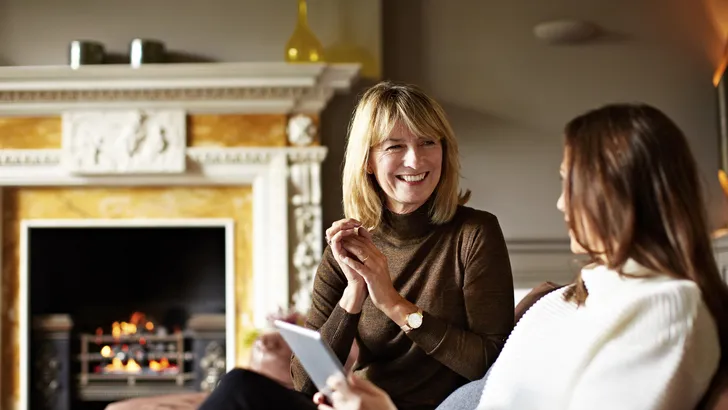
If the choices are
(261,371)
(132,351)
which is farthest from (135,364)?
(261,371)

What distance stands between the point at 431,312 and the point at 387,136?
346mm

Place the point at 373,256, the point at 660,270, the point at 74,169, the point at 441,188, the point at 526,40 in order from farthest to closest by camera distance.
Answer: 1. the point at 526,40
2. the point at 74,169
3. the point at 441,188
4. the point at 373,256
5. the point at 660,270

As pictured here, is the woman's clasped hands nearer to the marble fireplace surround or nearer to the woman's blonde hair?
the woman's blonde hair

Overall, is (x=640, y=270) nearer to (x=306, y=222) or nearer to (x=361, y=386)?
(x=361, y=386)

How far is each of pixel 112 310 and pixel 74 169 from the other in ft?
2.34

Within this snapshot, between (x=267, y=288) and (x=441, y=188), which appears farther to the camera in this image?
(x=267, y=288)

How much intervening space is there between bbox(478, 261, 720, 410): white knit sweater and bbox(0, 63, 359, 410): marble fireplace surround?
2598 mm

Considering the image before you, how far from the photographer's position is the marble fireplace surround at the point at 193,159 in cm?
368

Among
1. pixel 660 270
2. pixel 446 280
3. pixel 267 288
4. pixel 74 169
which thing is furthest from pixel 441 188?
pixel 74 169

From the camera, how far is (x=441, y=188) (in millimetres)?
1750

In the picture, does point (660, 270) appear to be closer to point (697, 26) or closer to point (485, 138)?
point (485, 138)

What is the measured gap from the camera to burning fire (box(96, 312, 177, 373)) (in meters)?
3.97

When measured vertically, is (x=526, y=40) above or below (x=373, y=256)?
above

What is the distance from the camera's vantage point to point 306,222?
148 inches
